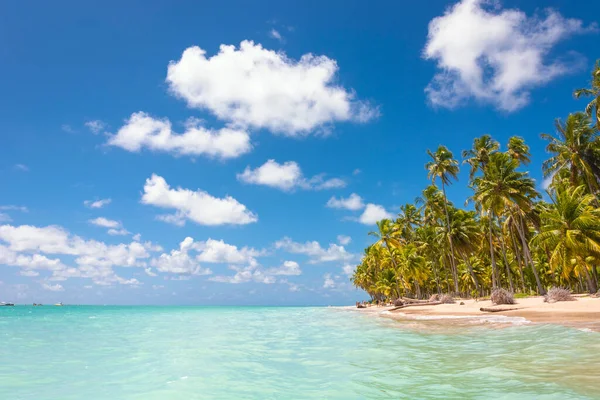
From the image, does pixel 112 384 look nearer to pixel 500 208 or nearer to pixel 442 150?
pixel 500 208

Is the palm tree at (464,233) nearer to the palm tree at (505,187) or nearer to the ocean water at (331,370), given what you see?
the palm tree at (505,187)

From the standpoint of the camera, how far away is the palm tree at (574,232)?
28.6 meters

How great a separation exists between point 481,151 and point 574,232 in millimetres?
17753

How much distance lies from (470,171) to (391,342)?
35.6 metres

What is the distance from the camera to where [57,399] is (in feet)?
28.2

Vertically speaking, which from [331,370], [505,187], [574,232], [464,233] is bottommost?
[331,370]

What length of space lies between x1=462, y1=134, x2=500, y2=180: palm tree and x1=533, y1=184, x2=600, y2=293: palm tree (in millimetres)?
13462

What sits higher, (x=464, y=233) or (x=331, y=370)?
(x=464, y=233)

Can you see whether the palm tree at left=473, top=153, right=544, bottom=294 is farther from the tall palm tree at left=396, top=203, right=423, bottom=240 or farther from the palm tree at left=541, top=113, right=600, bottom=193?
the tall palm tree at left=396, top=203, right=423, bottom=240

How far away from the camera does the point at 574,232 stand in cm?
2869

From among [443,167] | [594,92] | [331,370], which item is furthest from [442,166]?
[331,370]

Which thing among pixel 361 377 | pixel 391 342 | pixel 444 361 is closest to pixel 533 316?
pixel 391 342

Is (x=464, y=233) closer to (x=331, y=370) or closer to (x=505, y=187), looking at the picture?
(x=505, y=187)

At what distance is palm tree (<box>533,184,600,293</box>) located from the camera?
28.6 meters
